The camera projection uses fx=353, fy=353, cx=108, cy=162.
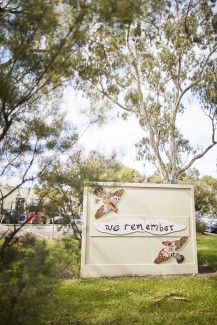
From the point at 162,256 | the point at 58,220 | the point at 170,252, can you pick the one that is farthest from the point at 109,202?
the point at 58,220

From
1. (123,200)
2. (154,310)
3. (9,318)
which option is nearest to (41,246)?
(9,318)

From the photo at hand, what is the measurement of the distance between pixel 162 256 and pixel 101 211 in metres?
2.09

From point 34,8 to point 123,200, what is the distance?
21.7ft

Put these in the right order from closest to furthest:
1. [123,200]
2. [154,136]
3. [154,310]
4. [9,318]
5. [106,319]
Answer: [9,318]
[106,319]
[154,310]
[123,200]
[154,136]

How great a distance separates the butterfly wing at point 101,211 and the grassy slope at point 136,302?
1.71 metres

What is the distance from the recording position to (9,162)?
14.1ft

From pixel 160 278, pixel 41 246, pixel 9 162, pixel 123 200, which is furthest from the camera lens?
pixel 123 200

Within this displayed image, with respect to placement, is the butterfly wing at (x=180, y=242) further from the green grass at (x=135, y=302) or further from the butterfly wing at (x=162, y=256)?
the green grass at (x=135, y=302)

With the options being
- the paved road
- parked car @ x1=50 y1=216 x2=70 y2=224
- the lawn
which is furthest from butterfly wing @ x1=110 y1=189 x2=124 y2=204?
parked car @ x1=50 y1=216 x2=70 y2=224

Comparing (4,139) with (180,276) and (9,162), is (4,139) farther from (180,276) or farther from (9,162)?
(180,276)

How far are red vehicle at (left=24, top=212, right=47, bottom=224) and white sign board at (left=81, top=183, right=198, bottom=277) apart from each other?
4.72 m

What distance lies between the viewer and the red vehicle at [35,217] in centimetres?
418

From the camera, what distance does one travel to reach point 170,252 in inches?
386

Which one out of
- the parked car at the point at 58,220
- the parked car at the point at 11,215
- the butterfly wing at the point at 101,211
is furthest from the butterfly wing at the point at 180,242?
the parked car at the point at 11,215
